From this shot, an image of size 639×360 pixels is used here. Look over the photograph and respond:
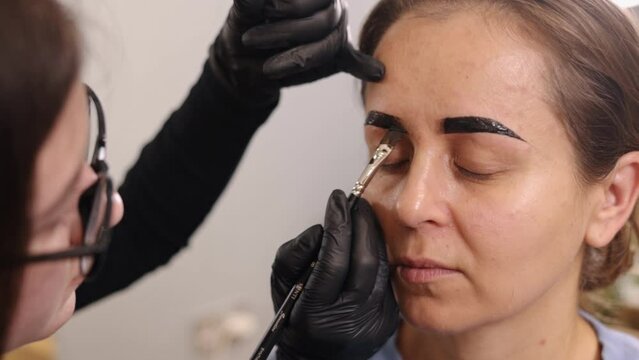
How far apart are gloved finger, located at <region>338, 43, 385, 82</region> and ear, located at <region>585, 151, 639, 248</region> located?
1.18ft

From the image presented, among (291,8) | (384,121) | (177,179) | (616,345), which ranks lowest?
(616,345)

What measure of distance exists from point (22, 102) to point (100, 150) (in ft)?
0.87

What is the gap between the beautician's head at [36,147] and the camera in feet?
1.53

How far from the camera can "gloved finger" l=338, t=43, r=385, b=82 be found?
87 centimetres

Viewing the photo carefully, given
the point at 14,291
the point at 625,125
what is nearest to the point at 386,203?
the point at 625,125

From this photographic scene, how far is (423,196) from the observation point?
81 cm

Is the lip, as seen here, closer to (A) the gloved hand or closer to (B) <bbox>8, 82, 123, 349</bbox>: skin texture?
(A) the gloved hand

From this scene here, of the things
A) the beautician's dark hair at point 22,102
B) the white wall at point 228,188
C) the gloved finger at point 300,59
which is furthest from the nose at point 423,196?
the white wall at point 228,188

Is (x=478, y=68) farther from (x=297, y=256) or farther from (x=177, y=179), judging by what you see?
(x=177, y=179)

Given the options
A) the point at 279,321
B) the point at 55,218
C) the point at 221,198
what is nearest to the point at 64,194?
the point at 55,218

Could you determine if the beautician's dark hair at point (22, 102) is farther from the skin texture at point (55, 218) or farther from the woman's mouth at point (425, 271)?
the woman's mouth at point (425, 271)

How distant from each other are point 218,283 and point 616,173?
1.33m

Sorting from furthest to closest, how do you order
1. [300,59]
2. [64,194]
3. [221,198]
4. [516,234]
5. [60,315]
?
[221,198] < [300,59] < [516,234] < [60,315] < [64,194]

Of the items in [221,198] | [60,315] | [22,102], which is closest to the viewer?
[22,102]
